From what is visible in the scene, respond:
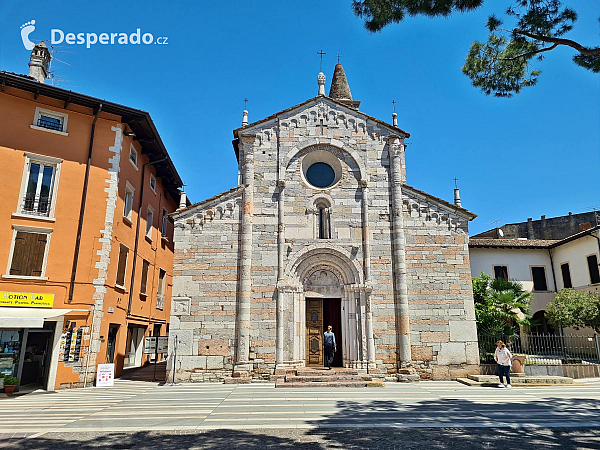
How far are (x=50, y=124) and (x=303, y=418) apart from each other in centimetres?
1486

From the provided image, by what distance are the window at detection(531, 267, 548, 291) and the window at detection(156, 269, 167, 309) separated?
2316cm

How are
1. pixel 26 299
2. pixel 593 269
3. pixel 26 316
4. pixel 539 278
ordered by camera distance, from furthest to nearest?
pixel 539 278 → pixel 593 269 → pixel 26 299 → pixel 26 316

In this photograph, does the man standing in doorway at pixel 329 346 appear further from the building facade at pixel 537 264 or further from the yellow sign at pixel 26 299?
the building facade at pixel 537 264

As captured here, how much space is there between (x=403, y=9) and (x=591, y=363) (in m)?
17.2

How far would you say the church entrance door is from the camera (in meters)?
16.2

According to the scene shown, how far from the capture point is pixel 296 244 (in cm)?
1634

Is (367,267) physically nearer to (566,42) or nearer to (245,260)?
(245,260)

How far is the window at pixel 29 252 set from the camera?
14.4 m

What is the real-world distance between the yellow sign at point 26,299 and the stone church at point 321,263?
14.3ft

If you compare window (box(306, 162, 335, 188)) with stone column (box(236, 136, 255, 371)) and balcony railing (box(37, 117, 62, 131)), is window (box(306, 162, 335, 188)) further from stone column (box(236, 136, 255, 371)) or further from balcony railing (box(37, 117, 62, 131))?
balcony railing (box(37, 117, 62, 131))

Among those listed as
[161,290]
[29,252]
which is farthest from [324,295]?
[161,290]

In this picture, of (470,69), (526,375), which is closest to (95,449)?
(470,69)

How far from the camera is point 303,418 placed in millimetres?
9375

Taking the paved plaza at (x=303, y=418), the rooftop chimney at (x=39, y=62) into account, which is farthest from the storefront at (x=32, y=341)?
the rooftop chimney at (x=39, y=62)
